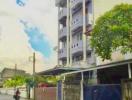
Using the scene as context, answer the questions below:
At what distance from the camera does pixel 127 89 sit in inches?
784

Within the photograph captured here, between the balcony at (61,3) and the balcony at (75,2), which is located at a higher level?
the balcony at (61,3)

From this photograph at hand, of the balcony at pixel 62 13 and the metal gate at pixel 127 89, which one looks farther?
the balcony at pixel 62 13

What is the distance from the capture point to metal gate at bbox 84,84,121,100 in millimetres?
23141

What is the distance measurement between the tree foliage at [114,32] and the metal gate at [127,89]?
6034 mm

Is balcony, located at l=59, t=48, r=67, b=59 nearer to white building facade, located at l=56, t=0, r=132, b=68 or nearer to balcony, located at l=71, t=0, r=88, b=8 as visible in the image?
white building facade, located at l=56, t=0, r=132, b=68

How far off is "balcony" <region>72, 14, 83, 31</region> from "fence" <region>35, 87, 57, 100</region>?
971cm

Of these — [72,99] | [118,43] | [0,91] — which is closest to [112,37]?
[118,43]

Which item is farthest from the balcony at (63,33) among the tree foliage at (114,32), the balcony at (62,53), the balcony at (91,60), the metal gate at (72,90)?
the tree foliage at (114,32)

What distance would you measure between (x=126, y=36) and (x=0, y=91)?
72907 millimetres

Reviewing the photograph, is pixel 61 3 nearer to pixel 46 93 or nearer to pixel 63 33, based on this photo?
pixel 63 33

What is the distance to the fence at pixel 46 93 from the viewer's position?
3846 cm

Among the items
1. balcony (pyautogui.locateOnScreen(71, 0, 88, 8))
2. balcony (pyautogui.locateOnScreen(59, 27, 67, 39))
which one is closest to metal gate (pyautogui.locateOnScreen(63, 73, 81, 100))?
balcony (pyautogui.locateOnScreen(71, 0, 88, 8))

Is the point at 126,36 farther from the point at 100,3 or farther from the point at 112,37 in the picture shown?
the point at 100,3

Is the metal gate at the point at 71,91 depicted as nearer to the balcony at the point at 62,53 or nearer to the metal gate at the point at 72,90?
the metal gate at the point at 72,90
